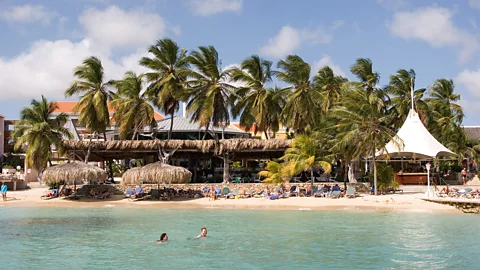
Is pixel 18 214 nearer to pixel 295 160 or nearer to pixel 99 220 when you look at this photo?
pixel 99 220

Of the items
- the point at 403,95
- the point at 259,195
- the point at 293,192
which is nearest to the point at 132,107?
the point at 259,195

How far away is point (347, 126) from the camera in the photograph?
26.5 m

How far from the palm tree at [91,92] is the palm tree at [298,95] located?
38.5 ft

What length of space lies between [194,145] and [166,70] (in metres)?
6.98

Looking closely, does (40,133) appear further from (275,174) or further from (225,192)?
(275,174)

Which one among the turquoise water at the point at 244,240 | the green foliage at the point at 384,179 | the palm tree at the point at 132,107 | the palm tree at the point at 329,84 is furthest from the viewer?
the palm tree at the point at 329,84

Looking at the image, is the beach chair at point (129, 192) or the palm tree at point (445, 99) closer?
the beach chair at point (129, 192)

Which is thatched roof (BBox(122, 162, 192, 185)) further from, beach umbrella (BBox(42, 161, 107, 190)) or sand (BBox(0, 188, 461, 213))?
beach umbrella (BBox(42, 161, 107, 190))

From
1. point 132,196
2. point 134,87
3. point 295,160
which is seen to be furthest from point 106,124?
point 295,160

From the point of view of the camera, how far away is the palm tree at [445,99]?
36906 mm

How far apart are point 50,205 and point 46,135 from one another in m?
5.77

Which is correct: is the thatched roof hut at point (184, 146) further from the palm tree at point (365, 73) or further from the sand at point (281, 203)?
the palm tree at point (365, 73)

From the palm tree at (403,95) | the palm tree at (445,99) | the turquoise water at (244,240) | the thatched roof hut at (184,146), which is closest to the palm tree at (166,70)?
the thatched roof hut at (184,146)

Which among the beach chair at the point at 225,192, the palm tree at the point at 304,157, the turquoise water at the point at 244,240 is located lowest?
the turquoise water at the point at 244,240
